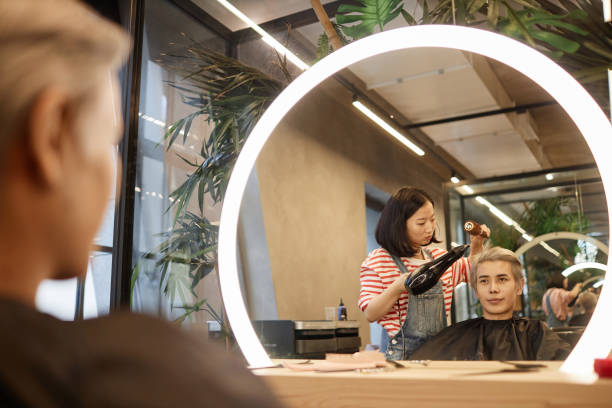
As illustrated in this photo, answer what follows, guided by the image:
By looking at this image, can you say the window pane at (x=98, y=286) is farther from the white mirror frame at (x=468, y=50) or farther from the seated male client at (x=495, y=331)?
the seated male client at (x=495, y=331)

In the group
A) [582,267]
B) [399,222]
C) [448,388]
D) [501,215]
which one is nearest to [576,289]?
[582,267]

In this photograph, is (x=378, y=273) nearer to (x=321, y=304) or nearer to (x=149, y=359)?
(x=149, y=359)

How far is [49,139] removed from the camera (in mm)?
282

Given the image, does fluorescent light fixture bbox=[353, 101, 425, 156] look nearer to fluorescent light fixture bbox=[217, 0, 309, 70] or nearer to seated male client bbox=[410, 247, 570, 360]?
fluorescent light fixture bbox=[217, 0, 309, 70]

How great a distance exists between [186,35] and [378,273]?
135cm

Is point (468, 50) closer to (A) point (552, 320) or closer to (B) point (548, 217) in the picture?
(A) point (552, 320)

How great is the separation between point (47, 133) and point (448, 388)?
0.66 metres


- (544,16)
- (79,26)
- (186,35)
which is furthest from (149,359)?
(186,35)

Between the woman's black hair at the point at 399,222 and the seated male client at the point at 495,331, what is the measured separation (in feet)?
0.71

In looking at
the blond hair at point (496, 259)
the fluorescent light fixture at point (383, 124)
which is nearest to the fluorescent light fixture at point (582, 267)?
the blond hair at point (496, 259)

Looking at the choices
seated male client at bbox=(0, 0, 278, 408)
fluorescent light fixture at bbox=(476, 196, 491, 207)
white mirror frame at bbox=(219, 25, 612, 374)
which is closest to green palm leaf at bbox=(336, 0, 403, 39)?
white mirror frame at bbox=(219, 25, 612, 374)

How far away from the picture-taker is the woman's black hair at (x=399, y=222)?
155 centimetres

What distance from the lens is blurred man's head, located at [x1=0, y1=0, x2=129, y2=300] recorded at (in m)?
0.28

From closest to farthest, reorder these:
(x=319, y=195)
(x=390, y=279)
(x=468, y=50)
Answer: (x=468, y=50), (x=390, y=279), (x=319, y=195)
